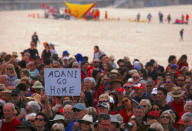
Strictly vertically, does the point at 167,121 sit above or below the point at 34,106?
below

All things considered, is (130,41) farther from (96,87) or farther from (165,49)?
(96,87)

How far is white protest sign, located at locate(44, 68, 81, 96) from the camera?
7543 mm

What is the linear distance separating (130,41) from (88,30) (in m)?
7.80

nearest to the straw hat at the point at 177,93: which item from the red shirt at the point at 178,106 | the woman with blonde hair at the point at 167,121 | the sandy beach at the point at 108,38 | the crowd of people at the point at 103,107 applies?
the crowd of people at the point at 103,107

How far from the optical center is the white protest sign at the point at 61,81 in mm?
7543

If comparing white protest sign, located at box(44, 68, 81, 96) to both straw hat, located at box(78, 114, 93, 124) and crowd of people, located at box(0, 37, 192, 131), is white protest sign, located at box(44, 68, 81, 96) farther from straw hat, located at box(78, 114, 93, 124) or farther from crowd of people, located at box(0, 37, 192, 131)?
straw hat, located at box(78, 114, 93, 124)

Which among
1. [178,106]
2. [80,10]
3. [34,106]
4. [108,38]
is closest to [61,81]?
[34,106]

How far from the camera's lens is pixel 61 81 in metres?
7.54

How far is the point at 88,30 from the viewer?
39250 millimetres

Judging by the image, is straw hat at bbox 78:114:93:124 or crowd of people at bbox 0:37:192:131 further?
crowd of people at bbox 0:37:192:131

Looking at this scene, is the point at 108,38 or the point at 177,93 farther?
the point at 108,38

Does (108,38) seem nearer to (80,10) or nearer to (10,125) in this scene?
(80,10)

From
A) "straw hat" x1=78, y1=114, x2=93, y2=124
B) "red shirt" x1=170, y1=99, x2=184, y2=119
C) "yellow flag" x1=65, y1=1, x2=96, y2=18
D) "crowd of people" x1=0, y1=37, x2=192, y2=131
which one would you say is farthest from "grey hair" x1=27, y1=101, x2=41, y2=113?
"yellow flag" x1=65, y1=1, x2=96, y2=18

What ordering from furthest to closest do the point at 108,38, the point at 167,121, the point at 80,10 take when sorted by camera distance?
the point at 80,10, the point at 108,38, the point at 167,121
